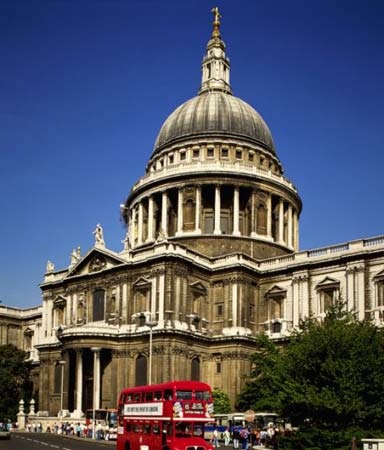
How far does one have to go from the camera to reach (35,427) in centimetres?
8100

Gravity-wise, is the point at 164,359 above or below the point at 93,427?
above

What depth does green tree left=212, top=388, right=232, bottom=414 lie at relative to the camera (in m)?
74.1

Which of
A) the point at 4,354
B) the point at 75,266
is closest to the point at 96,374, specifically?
the point at 75,266

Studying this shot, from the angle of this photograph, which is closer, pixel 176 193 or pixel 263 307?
pixel 263 307

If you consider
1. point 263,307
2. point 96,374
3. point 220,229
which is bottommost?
point 96,374

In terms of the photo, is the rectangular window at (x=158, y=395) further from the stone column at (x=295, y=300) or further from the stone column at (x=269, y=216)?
the stone column at (x=269, y=216)

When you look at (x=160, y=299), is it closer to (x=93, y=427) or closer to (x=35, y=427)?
(x=93, y=427)

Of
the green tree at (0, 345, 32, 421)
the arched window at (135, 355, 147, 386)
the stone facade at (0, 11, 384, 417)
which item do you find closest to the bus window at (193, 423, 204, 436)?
the stone facade at (0, 11, 384, 417)

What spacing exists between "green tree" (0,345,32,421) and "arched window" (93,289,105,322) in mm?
17417

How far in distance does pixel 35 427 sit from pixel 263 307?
27874 millimetres

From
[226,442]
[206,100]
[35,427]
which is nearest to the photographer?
[226,442]

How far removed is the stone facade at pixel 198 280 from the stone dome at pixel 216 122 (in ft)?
0.73

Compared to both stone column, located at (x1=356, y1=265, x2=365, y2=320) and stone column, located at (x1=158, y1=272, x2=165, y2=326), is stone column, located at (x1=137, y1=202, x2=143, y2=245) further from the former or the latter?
stone column, located at (x1=356, y1=265, x2=365, y2=320)

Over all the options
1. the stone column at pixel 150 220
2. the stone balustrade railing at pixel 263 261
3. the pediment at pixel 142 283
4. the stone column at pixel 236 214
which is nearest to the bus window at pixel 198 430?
the stone balustrade railing at pixel 263 261
